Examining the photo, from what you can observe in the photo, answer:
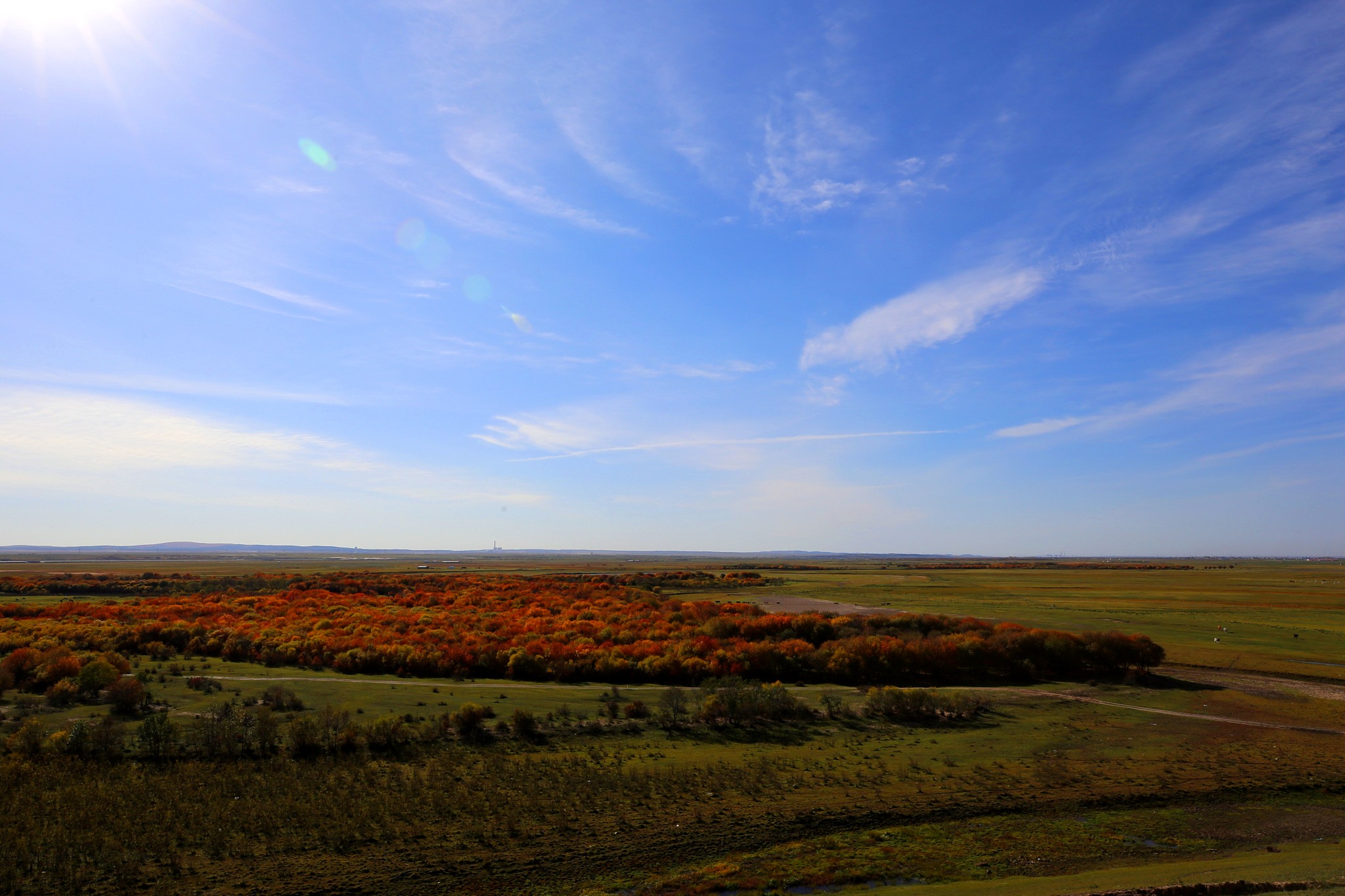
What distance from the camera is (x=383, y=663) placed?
34594mm

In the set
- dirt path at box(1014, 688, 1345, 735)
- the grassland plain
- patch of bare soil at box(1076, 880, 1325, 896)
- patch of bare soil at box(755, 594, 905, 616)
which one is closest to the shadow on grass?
the grassland plain

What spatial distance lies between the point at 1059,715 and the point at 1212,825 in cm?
1061

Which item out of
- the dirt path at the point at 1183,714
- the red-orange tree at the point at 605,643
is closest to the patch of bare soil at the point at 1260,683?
the red-orange tree at the point at 605,643

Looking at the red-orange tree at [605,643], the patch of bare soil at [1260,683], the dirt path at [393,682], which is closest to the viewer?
the patch of bare soil at [1260,683]

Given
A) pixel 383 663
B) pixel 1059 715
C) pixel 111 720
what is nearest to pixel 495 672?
pixel 383 663

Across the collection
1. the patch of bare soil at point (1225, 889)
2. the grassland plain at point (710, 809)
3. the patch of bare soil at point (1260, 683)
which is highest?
the patch of bare soil at point (1225, 889)

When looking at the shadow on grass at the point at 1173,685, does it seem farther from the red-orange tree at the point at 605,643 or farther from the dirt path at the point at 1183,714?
the dirt path at the point at 1183,714

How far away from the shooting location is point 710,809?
16719mm

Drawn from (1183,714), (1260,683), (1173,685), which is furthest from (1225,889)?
(1260,683)

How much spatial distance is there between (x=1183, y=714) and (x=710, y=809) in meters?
21.7

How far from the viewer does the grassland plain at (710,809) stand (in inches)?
527

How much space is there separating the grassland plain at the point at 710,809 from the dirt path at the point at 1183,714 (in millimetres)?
367

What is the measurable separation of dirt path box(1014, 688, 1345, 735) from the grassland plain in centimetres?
37

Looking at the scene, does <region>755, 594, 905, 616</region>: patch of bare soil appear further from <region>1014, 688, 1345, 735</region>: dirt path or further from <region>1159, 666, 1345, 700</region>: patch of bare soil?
<region>1014, 688, 1345, 735</region>: dirt path
